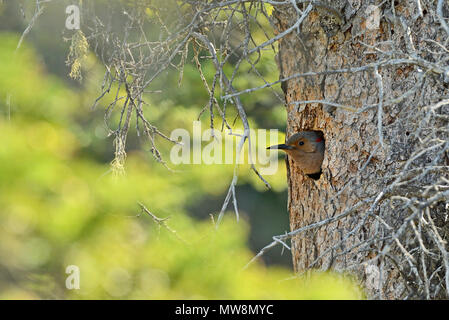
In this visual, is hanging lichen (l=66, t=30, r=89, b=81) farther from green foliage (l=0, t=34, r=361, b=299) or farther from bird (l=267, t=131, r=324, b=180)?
green foliage (l=0, t=34, r=361, b=299)

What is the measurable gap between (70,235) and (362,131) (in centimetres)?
224

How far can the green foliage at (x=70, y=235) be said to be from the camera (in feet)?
5.48

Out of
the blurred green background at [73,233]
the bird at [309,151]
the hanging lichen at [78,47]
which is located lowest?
the blurred green background at [73,233]

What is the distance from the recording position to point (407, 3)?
3.32m

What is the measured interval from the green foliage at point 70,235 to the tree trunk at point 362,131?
124 cm

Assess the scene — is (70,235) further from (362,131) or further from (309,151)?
(309,151)

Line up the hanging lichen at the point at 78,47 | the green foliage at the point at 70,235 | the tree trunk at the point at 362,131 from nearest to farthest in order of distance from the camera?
the green foliage at the point at 70,235 < the tree trunk at the point at 362,131 < the hanging lichen at the point at 78,47

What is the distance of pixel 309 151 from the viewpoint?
3998 mm

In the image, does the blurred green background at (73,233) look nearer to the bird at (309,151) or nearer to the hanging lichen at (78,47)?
the hanging lichen at (78,47)

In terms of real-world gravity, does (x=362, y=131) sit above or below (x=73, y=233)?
above

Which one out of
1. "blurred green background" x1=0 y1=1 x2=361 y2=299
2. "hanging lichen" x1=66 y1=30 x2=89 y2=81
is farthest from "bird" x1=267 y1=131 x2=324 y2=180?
"blurred green background" x1=0 y1=1 x2=361 y2=299

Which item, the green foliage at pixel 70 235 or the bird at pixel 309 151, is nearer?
the green foliage at pixel 70 235

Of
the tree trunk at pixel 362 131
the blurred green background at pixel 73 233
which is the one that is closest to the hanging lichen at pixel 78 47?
the tree trunk at pixel 362 131

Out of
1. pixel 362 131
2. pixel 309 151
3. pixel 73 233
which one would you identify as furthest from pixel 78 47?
pixel 73 233
